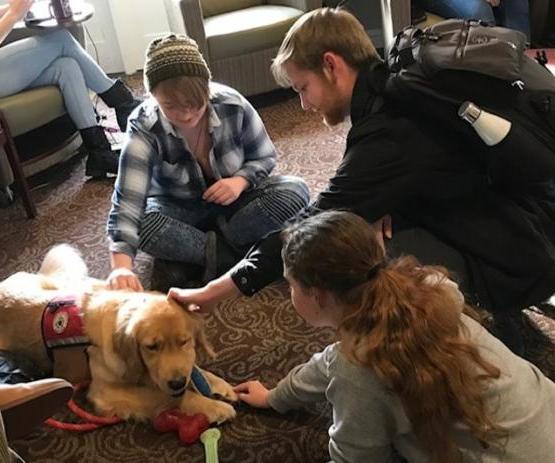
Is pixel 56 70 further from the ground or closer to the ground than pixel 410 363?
closer to the ground

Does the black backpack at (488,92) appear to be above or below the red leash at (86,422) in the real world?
above

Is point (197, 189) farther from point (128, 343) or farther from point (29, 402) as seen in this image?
point (29, 402)

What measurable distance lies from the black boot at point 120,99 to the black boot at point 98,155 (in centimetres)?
23

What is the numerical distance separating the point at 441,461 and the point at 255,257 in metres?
0.69

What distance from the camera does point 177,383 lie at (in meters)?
1.72

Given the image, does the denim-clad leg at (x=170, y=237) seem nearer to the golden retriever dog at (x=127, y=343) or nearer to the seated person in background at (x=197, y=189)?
the seated person in background at (x=197, y=189)

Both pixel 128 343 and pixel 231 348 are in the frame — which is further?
pixel 231 348

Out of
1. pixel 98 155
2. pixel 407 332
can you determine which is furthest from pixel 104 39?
pixel 407 332

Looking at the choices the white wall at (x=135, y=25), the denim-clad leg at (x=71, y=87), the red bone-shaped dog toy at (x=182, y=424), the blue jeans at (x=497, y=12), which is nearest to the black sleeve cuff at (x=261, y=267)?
the red bone-shaped dog toy at (x=182, y=424)

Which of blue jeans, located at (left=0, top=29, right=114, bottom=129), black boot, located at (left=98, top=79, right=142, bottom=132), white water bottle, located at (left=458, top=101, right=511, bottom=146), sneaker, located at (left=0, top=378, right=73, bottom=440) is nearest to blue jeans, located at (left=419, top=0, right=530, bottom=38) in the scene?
black boot, located at (left=98, top=79, right=142, bottom=132)

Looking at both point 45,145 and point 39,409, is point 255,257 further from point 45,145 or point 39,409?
point 45,145

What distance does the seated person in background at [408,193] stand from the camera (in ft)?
5.07

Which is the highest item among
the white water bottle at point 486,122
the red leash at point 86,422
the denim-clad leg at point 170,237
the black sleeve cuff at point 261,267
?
the white water bottle at point 486,122

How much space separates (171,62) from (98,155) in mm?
1467
